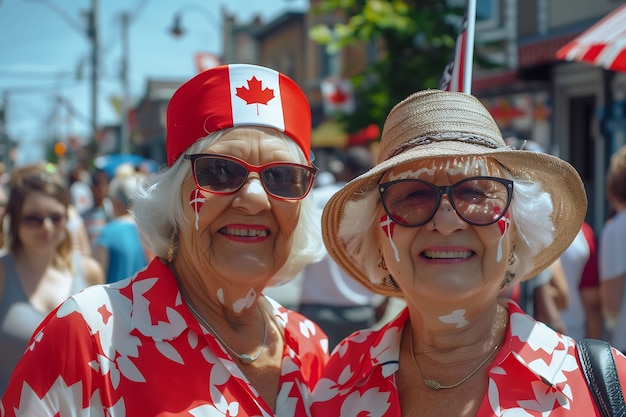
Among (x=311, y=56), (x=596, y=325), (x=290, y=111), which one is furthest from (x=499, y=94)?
(x=311, y=56)

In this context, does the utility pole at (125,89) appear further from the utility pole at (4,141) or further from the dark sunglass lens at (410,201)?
the dark sunglass lens at (410,201)

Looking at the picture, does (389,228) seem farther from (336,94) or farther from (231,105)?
(336,94)

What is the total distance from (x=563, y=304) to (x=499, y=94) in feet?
31.9

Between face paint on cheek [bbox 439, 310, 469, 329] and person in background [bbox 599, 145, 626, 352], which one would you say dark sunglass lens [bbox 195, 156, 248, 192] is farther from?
person in background [bbox 599, 145, 626, 352]

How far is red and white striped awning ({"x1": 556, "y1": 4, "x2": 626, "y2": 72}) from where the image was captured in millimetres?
3434

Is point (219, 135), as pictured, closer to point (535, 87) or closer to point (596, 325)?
point (596, 325)

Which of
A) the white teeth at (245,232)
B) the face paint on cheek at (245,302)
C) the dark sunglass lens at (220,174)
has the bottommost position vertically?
the face paint on cheek at (245,302)

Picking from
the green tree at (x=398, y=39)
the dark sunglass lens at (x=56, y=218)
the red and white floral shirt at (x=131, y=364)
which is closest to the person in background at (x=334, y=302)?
the dark sunglass lens at (x=56, y=218)

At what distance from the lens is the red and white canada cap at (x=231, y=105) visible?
234 cm

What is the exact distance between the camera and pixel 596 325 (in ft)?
15.5

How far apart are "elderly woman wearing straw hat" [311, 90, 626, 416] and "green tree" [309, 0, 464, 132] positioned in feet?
26.1

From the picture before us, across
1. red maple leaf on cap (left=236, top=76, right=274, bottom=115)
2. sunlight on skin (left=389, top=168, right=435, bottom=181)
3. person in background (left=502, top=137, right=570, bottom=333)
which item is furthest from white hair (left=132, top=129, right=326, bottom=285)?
person in background (left=502, top=137, right=570, bottom=333)

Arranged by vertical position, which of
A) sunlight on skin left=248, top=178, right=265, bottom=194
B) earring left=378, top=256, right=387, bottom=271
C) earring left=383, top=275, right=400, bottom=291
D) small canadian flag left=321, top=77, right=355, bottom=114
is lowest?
earring left=383, top=275, right=400, bottom=291

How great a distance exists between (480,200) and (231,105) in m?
0.86
